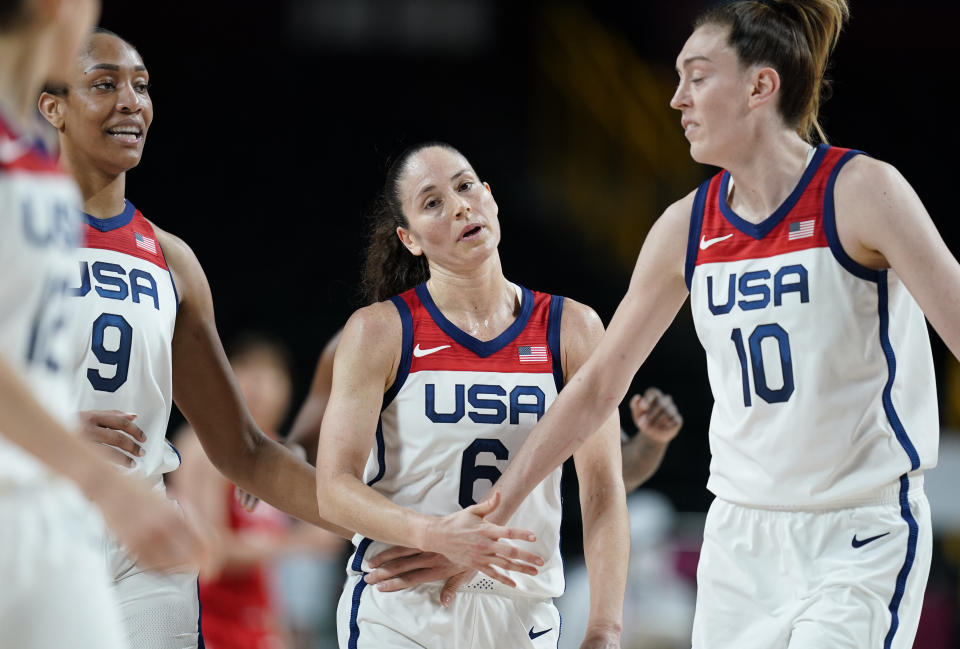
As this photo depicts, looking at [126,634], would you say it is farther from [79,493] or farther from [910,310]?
[910,310]

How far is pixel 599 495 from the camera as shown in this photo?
4242 millimetres

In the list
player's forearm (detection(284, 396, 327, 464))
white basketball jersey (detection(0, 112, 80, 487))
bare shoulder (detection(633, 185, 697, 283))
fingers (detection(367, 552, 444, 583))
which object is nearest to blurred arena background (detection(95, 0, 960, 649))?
player's forearm (detection(284, 396, 327, 464))

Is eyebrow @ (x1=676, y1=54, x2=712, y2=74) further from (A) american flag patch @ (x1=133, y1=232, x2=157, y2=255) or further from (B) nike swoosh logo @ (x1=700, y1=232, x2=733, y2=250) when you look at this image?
(A) american flag patch @ (x1=133, y1=232, x2=157, y2=255)

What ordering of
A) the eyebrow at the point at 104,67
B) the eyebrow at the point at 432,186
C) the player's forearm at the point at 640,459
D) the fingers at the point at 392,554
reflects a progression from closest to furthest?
1. the fingers at the point at 392,554
2. the eyebrow at the point at 104,67
3. the eyebrow at the point at 432,186
4. the player's forearm at the point at 640,459

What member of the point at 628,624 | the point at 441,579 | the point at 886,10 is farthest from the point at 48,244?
the point at 886,10

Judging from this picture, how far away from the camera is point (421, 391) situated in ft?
13.4

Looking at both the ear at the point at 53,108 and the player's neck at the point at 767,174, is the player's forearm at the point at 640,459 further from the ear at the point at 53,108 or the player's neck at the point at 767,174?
the ear at the point at 53,108

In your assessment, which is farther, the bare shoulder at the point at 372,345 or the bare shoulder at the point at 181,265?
the bare shoulder at the point at 181,265

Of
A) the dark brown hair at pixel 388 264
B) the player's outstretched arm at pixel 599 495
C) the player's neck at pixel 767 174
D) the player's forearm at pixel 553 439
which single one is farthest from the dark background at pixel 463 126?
the player's neck at pixel 767 174

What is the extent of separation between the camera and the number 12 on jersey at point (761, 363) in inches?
140

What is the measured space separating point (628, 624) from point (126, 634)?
5404 millimetres

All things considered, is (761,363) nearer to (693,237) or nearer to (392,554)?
(693,237)

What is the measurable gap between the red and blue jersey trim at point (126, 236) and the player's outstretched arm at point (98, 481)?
80.3 inches

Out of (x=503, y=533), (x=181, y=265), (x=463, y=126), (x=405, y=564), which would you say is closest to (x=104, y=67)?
(x=181, y=265)
